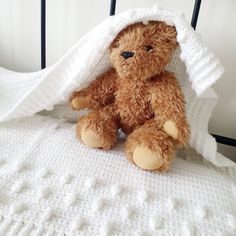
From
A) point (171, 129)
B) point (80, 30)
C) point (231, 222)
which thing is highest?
point (80, 30)

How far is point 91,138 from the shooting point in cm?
73

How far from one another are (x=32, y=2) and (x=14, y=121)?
0.39m

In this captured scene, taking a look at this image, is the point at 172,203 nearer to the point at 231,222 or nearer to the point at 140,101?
the point at 231,222

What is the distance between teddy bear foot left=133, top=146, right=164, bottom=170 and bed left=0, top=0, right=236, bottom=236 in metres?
0.02

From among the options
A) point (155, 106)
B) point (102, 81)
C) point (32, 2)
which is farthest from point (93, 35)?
point (32, 2)

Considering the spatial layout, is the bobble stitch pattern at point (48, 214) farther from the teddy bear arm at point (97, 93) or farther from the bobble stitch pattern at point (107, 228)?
the teddy bear arm at point (97, 93)

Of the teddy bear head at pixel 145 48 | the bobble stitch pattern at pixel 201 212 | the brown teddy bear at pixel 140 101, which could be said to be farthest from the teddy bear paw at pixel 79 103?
the bobble stitch pattern at pixel 201 212

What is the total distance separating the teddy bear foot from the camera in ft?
2.17


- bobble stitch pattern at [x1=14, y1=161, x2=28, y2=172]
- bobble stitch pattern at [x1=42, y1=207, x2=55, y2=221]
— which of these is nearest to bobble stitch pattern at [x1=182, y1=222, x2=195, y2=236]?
bobble stitch pattern at [x1=42, y1=207, x2=55, y2=221]

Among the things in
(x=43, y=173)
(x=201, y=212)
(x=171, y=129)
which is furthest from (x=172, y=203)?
(x=43, y=173)

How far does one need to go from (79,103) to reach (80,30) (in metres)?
0.28

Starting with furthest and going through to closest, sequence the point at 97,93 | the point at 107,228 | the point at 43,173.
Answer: the point at 97,93
the point at 43,173
the point at 107,228

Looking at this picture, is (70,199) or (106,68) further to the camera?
(106,68)

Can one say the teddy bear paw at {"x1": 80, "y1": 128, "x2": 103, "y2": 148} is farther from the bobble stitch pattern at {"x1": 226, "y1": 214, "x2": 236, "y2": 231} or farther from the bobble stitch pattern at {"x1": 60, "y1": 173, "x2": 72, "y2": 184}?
the bobble stitch pattern at {"x1": 226, "y1": 214, "x2": 236, "y2": 231}
